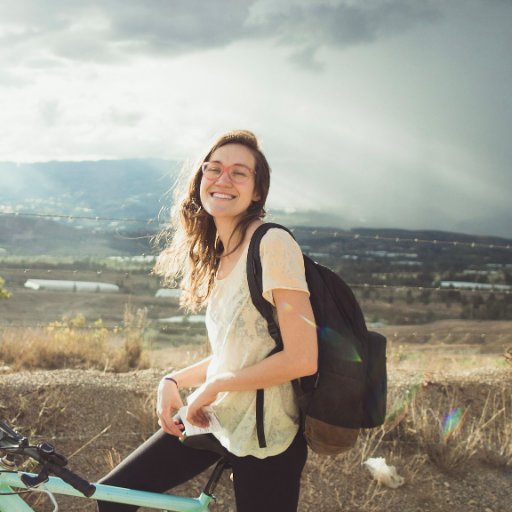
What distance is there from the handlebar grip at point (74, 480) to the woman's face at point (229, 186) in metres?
0.85

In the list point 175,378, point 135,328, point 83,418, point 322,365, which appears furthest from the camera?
point 135,328

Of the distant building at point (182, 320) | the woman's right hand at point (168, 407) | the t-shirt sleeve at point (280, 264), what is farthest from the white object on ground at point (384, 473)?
the distant building at point (182, 320)

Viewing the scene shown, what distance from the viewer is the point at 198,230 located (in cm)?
221

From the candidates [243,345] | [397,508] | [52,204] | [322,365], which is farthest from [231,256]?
[52,204]

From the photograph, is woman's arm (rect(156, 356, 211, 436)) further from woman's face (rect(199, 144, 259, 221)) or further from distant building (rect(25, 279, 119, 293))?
distant building (rect(25, 279, 119, 293))

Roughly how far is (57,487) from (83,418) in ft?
8.17

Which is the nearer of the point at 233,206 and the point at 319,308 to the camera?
the point at 319,308

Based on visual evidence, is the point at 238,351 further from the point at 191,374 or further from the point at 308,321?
the point at 191,374

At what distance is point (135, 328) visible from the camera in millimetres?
5973

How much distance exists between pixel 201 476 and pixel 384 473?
1113mm

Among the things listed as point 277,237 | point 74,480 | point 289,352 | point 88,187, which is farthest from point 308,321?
point 88,187

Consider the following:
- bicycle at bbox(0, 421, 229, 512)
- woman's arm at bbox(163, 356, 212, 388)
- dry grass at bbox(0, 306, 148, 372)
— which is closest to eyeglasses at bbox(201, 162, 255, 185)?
woman's arm at bbox(163, 356, 212, 388)

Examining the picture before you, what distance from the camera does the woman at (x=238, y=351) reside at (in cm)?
173

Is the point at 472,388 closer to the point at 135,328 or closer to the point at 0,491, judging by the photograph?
the point at 135,328
